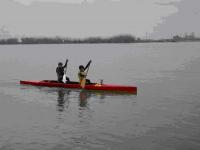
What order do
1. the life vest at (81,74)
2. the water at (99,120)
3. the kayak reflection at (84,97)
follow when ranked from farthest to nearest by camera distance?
the life vest at (81,74)
the kayak reflection at (84,97)
the water at (99,120)

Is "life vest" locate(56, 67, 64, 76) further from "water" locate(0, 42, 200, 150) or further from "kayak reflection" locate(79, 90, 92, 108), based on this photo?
"kayak reflection" locate(79, 90, 92, 108)

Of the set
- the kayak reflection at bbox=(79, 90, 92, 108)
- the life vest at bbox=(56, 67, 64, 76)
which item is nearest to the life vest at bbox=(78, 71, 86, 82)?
the kayak reflection at bbox=(79, 90, 92, 108)

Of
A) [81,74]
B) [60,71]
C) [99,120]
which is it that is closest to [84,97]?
[81,74]

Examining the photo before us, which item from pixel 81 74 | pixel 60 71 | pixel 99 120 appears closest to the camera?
pixel 99 120

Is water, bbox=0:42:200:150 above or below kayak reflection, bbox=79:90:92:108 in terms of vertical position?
below

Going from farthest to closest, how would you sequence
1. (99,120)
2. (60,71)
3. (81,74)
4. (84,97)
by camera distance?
1. (60,71)
2. (81,74)
3. (84,97)
4. (99,120)

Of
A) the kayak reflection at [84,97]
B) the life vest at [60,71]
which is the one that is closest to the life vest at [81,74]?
the kayak reflection at [84,97]

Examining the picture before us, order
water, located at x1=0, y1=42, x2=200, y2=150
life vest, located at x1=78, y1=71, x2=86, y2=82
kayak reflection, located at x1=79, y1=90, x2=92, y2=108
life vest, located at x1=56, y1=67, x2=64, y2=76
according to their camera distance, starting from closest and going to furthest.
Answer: water, located at x1=0, y1=42, x2=200, y2=150, kayak reflection, located at x1=79, y1=90, x2=92, y2=108, life vest, located at x1=78, y1=71, x2=86, y2=82, life vest, located at x1=56, y1=67, x2=64, y2=76

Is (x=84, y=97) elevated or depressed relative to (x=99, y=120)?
elevated

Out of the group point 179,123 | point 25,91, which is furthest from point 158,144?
point 25,91

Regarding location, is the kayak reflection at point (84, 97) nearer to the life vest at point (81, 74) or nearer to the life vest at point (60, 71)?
the life vest at point (81, 74)

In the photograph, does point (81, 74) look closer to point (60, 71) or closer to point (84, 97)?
point (84, 97)

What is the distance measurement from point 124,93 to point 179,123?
1068cm

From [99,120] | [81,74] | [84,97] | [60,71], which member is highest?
[60,71]
